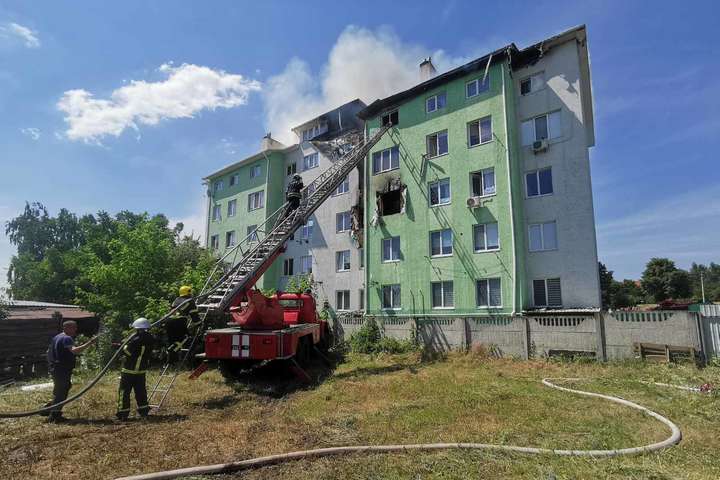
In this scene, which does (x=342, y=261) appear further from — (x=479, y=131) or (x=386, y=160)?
(x=479, y=131)

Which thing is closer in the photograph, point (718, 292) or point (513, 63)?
point (513, 63)

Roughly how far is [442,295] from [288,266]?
535 inches

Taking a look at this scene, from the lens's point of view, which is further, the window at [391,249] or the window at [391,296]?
the window at [391,249]

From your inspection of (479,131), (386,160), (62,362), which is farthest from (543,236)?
(62,362)

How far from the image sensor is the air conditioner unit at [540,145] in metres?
18.7

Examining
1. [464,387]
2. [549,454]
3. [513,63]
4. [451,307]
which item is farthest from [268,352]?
[513,63]

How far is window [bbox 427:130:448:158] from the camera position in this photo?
22172 mm

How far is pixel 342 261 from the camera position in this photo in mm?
26891

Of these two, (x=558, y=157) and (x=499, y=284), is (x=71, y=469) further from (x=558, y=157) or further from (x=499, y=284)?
(x=558, y=157)

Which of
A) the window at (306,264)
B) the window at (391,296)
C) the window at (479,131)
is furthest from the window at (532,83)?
the window at (306,264)

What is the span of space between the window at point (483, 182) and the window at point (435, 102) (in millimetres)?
4766

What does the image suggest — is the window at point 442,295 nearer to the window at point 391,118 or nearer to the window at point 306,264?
the window at point 391,118

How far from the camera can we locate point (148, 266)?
700 inches

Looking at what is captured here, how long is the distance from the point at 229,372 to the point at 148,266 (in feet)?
28.2
